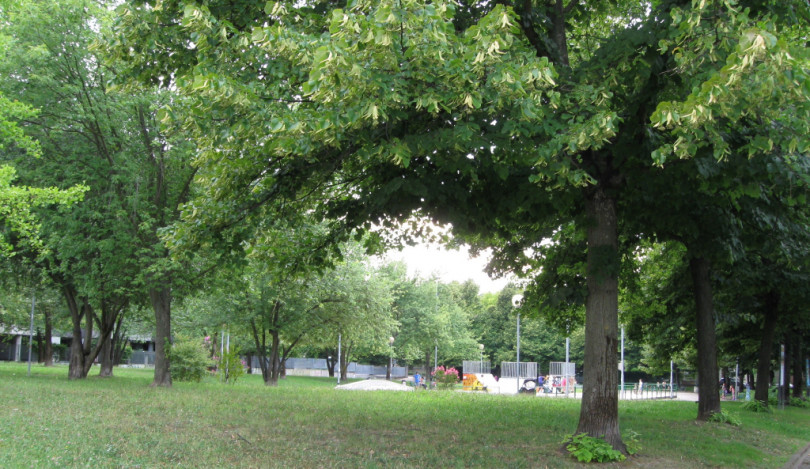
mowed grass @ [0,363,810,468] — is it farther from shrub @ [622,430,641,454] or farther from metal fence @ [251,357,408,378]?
metal fence @ [251,357,408,378]

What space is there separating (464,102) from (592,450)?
5291 mm

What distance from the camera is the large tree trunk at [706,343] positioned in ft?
46.1

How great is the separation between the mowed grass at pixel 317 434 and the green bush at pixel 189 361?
6612mm

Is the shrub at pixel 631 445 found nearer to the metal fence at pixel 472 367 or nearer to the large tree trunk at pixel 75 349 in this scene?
the large tree trunk at pixel 75 349

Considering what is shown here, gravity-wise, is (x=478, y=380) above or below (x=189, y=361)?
below

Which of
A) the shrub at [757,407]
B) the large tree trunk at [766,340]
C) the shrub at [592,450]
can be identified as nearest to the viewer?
the shrub at [592,450]

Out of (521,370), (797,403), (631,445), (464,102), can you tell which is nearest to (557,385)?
(521,370)

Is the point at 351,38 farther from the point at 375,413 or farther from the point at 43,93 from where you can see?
the point at 43,93

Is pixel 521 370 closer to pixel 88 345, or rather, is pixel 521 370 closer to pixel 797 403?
pixel 797 403

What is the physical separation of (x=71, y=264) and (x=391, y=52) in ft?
58.0

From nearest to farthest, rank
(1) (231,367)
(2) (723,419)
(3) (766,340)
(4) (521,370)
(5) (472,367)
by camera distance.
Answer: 1. (2) (723,419)
2. (3) (766,340)
3. (1) (231,367)
4. (4) (521,370)
5. (5) (472,367)

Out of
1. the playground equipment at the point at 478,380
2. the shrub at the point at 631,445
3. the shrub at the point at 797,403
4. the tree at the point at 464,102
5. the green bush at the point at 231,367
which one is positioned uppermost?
the tree at the point at 464,102

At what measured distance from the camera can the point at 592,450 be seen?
828 cm

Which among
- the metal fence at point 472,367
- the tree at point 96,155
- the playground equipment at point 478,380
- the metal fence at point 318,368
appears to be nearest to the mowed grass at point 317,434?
the tree at point 96,155
